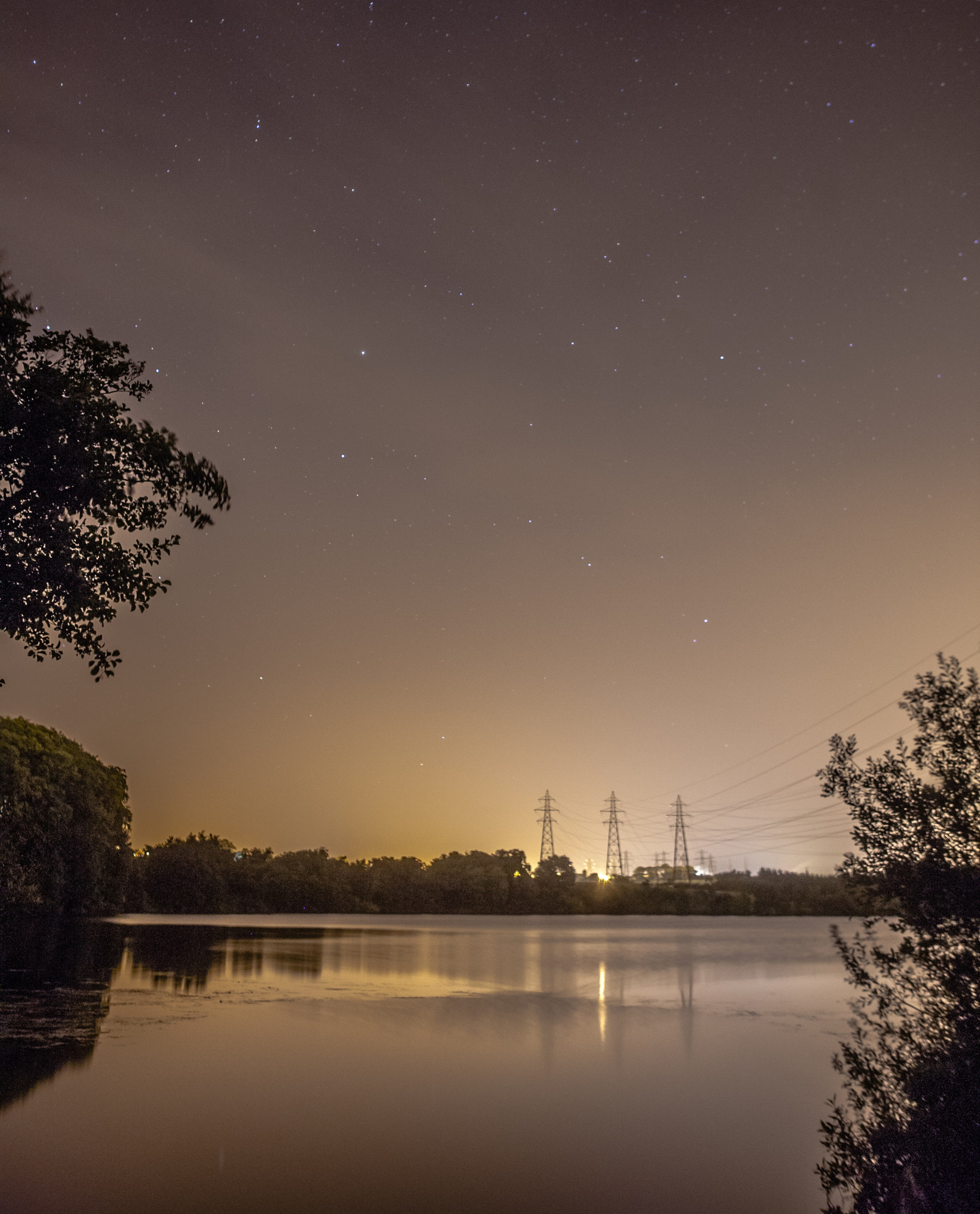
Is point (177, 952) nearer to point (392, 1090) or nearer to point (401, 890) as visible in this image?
point (392, 1090)

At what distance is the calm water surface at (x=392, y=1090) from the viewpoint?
1426cm

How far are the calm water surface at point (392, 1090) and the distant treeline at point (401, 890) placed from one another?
84.0m

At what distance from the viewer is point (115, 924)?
73.1 metres

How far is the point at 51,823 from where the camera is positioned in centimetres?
6181

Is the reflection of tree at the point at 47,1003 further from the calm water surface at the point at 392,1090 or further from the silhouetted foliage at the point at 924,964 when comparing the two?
the silhouetted foliage at the point at 924,964

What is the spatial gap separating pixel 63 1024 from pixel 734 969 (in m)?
45.4

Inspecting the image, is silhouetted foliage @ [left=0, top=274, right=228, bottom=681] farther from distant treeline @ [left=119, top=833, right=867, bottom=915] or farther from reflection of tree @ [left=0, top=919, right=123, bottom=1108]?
distant treeline @ [left=119, top=833, right=867, bottom=915]

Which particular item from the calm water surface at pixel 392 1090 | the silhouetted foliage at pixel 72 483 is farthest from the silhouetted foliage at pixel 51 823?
the silhouetted foliage at pixel 72 483

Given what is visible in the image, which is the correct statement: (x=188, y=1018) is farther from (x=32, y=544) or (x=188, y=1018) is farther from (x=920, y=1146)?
(x=920, y=1146)

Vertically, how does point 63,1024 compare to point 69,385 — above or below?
below

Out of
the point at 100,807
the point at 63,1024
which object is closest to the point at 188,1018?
the point at 63,1024

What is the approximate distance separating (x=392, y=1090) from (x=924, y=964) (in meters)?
14.7

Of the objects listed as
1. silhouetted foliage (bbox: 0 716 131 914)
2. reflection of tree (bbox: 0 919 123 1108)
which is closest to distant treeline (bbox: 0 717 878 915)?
silhouetted foliage (bbox: 0 716 131 914)

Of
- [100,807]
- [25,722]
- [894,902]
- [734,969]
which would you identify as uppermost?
[25,722]
